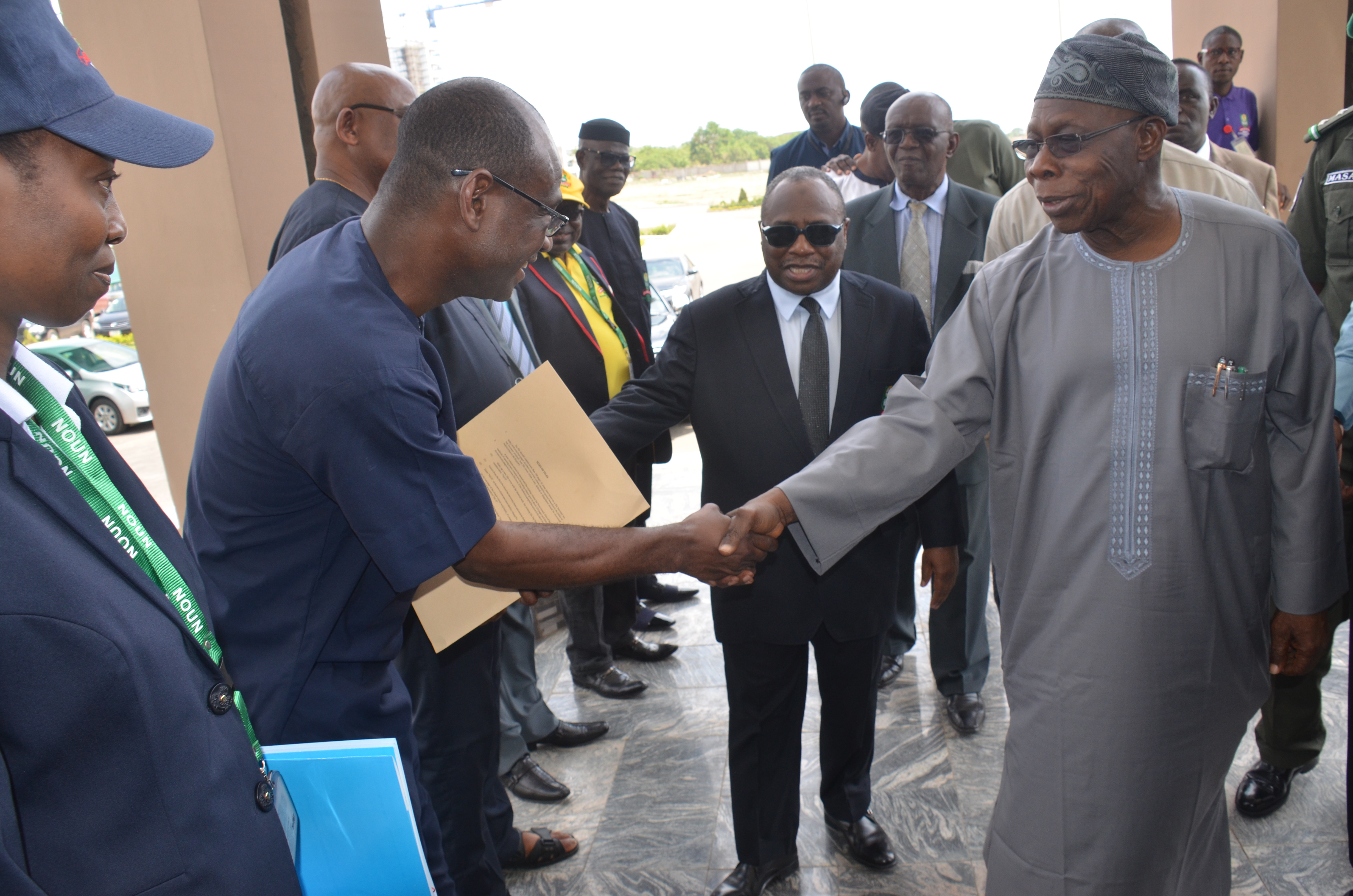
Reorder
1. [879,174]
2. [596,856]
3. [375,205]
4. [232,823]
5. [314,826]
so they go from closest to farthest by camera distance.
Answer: [232,823], [314,826], [375,205], [596,856], [879,174]

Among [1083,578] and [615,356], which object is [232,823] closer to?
[1083,578]

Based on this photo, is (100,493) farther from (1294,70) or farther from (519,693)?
(1294,70)

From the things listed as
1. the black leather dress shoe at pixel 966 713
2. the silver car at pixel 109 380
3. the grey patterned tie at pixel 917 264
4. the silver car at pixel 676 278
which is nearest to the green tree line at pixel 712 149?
the silver car at pixel 676 278

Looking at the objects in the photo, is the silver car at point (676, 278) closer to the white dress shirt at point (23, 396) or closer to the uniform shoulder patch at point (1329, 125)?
the uniform shoulder patch at point (1329, 125)

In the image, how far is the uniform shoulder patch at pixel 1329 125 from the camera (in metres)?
2.80

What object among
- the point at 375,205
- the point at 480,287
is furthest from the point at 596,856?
the point at 375,205

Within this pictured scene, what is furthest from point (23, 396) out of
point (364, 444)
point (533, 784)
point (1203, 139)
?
point (1203, 139)

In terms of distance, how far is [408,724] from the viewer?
173 centimetres

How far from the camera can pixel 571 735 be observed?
3521 millimetres

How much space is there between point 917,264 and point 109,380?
1233 cm

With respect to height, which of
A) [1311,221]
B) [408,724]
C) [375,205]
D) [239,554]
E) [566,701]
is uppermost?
[375,205]

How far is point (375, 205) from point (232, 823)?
1.11m

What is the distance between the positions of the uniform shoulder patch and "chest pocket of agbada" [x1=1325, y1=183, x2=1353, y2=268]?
0.58 feet

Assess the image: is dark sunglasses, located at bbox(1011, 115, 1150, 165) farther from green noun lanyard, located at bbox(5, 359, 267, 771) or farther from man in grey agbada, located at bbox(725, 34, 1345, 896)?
green noun lanyard, located at bbox(5, 359, 267, 771)
